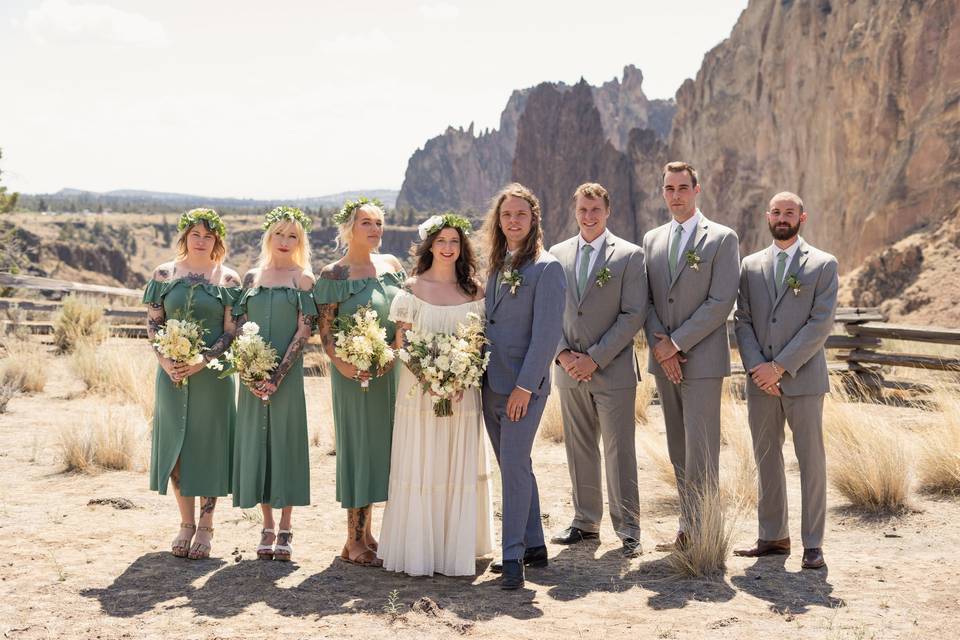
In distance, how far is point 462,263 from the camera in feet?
17.5

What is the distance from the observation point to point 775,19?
46.0 meters

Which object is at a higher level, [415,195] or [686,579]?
[415,195]

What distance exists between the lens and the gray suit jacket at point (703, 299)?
5602 mm

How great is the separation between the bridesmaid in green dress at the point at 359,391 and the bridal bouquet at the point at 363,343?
145 millimetres

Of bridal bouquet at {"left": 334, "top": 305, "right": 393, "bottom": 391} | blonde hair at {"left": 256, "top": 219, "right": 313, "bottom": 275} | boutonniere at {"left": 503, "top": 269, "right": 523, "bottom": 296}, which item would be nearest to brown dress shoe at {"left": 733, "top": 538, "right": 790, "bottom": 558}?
boutonniere at {"left": 503, "top": 269, "right": 523, "bottom": 296}

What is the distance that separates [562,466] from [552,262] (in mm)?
3837

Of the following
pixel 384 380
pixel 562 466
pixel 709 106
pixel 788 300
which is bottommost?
pixel 562 466

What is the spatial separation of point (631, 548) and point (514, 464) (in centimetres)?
116

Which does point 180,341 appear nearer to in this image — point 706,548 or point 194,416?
point 194,416

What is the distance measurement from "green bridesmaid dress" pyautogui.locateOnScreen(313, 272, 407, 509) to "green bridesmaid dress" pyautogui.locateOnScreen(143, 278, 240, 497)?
742 mm

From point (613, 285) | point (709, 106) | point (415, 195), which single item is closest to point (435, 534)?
point (613, 285)

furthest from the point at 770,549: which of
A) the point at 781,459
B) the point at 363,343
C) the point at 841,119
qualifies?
the point at 841,119

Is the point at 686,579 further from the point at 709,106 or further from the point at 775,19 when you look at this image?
the point at 709,106

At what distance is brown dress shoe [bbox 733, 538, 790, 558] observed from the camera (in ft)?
18.6
